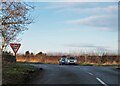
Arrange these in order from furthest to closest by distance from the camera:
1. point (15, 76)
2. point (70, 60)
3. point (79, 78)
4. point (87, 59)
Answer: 1. point (87, 59)
2. point (70, 60)
3. point (79, 78)
4. point (15, 76)

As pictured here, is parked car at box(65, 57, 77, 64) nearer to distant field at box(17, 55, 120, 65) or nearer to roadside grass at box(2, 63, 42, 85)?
distant field at box(17, 55, 120, 65)

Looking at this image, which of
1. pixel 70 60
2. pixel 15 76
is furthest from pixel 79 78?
pixel 70 60

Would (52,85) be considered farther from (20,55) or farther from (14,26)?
(20,55)

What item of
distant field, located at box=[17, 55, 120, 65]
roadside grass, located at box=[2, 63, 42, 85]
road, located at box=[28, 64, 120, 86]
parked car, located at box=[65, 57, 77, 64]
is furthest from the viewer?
distant field, located at box=[17, 55, 120, 65]

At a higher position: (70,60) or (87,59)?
(87,59)

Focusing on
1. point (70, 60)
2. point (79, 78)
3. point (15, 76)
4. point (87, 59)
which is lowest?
point (79, 78)

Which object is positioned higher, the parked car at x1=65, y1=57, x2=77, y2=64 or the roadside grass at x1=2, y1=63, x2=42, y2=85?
the parked car at x1=65, y1=57, x2=77, y2=64

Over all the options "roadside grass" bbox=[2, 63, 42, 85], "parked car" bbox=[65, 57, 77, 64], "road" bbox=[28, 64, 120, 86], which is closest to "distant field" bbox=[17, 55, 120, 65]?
"parked car" bbox=[65, 57, 77, 64]

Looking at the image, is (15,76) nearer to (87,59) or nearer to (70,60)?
(70,60)

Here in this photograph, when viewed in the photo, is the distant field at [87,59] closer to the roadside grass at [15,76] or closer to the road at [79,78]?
the road at [79,78]

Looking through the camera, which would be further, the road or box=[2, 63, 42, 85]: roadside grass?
the road

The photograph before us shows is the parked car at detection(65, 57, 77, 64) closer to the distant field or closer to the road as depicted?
the distant field

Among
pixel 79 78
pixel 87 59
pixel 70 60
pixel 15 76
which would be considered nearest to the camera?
pixel 15 76

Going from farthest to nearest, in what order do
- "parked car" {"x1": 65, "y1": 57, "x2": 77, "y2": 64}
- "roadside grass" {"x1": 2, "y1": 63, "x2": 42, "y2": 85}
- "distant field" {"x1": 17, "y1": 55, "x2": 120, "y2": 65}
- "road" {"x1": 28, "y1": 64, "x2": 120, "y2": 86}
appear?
"distant field" {"x1": 17, "y1": 55, "x2": 120, "y2": 65} → "parked car" {"x1": 65, "y1": 57, "x2": 77, "y2": 64} → "road" {"x1": 28, "y1": 64, "x2": 120, "y2": 86} → "roadside grass" {"x1": 2, "y1": 63, "x2": 42, "y2": 85}
